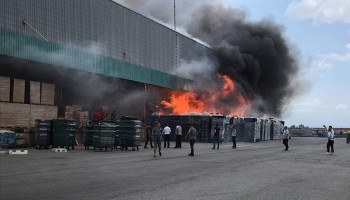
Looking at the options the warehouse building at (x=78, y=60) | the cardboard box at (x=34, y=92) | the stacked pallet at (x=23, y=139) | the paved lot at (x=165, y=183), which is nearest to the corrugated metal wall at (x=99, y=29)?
the warehouse building at (x=78, y=60)

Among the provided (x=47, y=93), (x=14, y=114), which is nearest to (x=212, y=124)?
(x=47, y=93)

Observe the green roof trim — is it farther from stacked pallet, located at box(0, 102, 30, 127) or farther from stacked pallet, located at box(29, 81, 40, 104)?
stacked pallet, located at box(0, 102, 30, 127)

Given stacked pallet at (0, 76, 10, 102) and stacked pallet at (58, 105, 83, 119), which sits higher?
stacked pallet at (0, 76, 10, 102)

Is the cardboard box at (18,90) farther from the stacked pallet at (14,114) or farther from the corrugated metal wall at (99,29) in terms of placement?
the corrugated metal wall at (99,29)

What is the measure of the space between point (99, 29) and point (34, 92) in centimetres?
873

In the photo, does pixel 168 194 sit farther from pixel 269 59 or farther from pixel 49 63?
pixel 269 59

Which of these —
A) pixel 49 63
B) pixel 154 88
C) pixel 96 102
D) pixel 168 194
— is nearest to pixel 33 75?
pixel 49 63

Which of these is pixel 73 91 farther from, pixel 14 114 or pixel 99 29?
pixel 14 114

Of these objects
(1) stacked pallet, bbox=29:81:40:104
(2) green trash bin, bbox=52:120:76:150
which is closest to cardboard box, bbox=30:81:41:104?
(1) stacked pallet, bbox=29:81:40:104

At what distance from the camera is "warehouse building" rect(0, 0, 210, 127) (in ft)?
73.8

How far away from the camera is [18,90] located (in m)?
22.6

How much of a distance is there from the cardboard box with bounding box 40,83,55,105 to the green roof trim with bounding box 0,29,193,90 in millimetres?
1567

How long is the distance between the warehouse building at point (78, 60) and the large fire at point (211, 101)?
1.90m

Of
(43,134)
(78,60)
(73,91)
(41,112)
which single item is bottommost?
(43,134)
